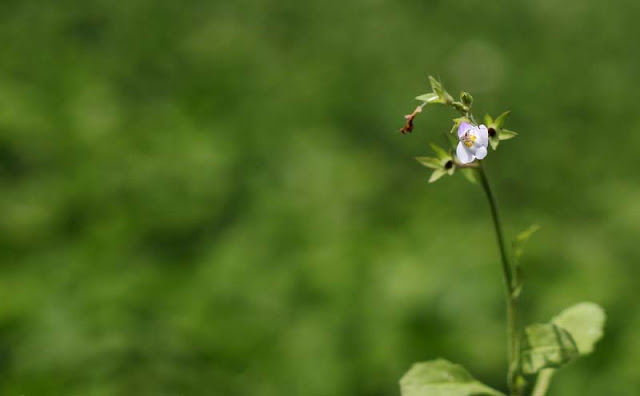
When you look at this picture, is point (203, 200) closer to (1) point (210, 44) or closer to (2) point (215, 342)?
(2) point (215, 342)

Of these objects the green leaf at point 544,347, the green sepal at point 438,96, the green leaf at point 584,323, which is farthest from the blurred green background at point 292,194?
the green sepal at point 438,96

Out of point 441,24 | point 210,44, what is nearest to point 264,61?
point 210,44

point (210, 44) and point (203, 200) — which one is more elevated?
point (210, 44)

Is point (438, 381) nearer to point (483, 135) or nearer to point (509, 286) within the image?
point (509, 286)

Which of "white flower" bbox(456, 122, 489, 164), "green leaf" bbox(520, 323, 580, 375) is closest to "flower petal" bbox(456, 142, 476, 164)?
"white flower" bbox(456, 122, 489, 164)

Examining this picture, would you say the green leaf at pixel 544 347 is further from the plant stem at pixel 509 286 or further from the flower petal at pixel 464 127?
the flower petal at pixel 464 127

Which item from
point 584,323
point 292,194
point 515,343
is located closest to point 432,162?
point 515,343
